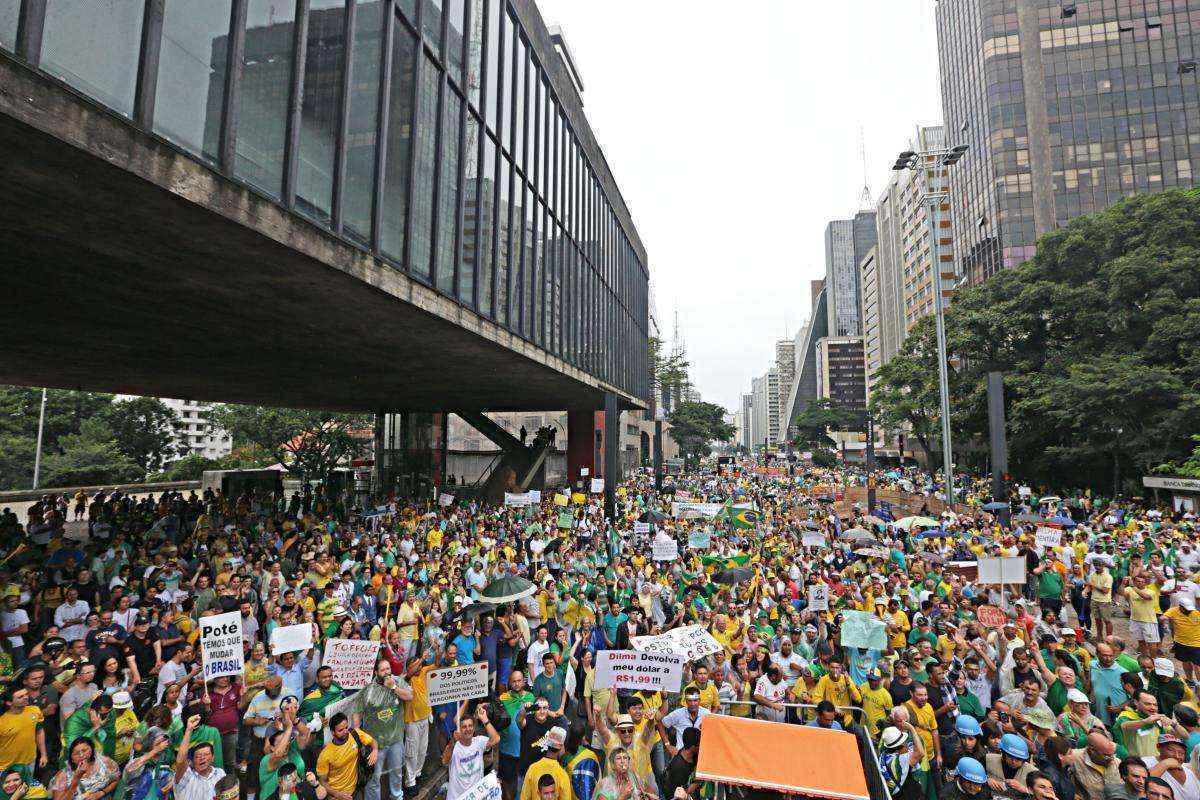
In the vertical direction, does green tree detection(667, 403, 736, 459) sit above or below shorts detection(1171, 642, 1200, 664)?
above

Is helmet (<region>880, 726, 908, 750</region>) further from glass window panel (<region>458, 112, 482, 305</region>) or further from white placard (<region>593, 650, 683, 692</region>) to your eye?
glass window panel (<region>458, 112, 482, 305</region>)

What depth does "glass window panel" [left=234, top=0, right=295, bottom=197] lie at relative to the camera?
9.02m

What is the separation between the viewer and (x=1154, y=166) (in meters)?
66.4

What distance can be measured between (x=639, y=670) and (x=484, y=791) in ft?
8.10

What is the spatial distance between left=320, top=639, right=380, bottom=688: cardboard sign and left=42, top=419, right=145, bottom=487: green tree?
50.1m

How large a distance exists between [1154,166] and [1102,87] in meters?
10.5

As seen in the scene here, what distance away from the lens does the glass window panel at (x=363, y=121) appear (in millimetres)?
11547

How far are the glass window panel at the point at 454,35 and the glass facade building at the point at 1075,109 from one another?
242 feet

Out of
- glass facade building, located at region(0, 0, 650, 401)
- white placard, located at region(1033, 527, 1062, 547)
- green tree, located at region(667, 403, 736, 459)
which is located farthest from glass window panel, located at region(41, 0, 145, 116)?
green tree, located at region(667, 403, 736, 459)

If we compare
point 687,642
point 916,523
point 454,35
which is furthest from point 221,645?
point 916,523

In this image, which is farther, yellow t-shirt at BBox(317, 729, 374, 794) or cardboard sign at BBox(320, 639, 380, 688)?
cardboard sign at BBox(320, 639, 380, 688)

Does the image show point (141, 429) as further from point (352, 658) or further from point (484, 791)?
point (484, 791)

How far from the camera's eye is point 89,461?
45250mm

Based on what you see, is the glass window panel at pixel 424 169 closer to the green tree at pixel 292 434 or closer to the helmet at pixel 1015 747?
the helmet at pixel 1015 747
